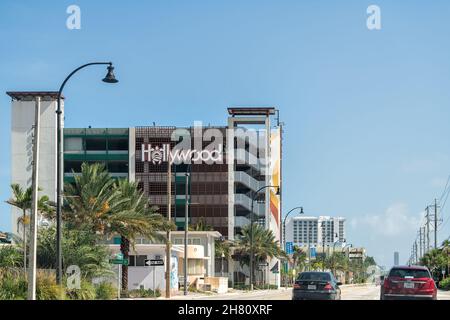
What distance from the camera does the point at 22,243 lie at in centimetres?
4781

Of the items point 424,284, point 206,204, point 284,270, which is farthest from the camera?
point 284,270

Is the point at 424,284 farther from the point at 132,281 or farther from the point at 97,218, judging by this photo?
the point at 132,281

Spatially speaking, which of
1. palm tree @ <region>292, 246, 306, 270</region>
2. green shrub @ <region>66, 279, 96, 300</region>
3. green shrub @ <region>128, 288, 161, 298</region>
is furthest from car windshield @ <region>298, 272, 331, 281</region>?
palm tree @ <region>292, 246, 306, 270</region>

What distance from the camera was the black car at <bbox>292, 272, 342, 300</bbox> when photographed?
33781 millimetres

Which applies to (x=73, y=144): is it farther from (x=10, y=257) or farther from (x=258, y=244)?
(x=10, y=257)

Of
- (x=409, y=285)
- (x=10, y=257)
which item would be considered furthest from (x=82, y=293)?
(x=409, y=285)

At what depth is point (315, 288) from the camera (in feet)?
111

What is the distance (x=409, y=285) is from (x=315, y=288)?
403cm

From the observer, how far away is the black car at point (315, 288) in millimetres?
33781

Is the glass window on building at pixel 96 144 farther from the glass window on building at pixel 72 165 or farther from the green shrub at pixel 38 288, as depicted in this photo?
the green shrub at pixel 38 288

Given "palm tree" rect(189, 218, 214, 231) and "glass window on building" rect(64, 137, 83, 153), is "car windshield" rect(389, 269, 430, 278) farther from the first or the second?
"glass window on building" rect(64, 137, 83, 153)

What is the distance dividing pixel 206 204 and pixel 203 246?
35830mm
